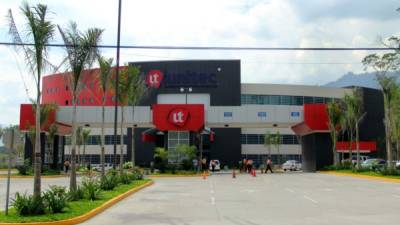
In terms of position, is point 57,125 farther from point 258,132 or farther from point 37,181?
point 258,132

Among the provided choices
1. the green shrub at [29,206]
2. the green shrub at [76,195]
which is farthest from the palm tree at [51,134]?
the green shrub at [29,206]

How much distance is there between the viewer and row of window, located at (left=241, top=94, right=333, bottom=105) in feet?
288

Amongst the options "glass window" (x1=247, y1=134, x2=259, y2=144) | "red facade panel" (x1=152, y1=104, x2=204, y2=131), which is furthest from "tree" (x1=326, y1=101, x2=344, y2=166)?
"glass window" (x1=247, y1=134, x2=259, y2=144)

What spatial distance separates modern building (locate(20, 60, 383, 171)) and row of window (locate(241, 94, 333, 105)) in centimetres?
17

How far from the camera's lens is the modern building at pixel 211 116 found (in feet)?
171

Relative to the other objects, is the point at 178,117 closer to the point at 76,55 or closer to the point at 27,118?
the point at 27,118

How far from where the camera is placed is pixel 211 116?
5316cm

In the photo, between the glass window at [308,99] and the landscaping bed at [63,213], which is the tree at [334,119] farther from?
the glass window at [308,99]

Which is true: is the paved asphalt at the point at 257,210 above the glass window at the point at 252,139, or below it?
below

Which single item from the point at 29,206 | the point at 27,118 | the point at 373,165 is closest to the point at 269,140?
the point at 373,165

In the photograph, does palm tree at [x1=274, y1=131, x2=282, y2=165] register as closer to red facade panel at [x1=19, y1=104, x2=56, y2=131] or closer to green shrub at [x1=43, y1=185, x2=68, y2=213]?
red facade panel at [x1=19, y1=104, x2=56, y2=131]

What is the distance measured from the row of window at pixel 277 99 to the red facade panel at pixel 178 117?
35.9 m

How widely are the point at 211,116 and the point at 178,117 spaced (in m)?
3.52

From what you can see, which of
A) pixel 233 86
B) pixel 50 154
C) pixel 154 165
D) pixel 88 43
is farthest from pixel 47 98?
pixel 88 43
